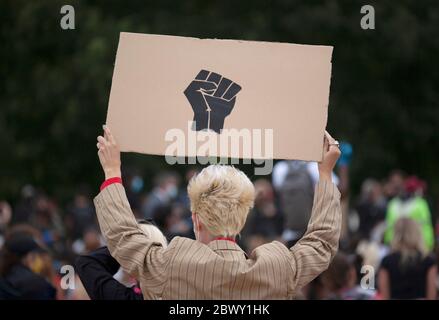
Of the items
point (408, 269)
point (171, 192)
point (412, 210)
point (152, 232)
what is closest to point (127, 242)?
point (152, 232)

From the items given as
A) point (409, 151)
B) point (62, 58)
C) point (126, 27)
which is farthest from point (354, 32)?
point (62, 58)

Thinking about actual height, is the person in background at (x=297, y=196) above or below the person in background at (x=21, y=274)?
above

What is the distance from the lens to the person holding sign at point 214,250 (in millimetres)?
3773

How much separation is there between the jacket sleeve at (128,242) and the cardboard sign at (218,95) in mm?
274

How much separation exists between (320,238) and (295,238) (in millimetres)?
5864

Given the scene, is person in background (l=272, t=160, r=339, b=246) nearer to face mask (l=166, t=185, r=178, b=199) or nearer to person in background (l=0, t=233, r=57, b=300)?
person in background (l=0, t=233, r=57, b=300)

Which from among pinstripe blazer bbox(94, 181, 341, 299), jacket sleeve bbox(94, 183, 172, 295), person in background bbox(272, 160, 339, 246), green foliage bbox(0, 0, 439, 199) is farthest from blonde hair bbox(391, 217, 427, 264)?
green foliage bbox(0, 0, 439, 199)

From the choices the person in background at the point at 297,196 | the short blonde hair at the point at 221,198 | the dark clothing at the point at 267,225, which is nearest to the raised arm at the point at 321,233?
the short blonde hair at the point at 221,198

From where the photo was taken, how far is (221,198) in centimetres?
388

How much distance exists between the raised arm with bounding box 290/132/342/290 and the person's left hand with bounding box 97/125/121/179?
72 cm

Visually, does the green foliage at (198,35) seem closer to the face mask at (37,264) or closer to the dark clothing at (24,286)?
the face mask at (37,264)

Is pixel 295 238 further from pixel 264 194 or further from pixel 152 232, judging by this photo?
pixel 152 232

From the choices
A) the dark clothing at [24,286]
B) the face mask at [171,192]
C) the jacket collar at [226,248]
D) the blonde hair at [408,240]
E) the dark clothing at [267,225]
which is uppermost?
the face mask at [171,192]

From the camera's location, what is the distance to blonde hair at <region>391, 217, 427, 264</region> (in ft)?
26.9
